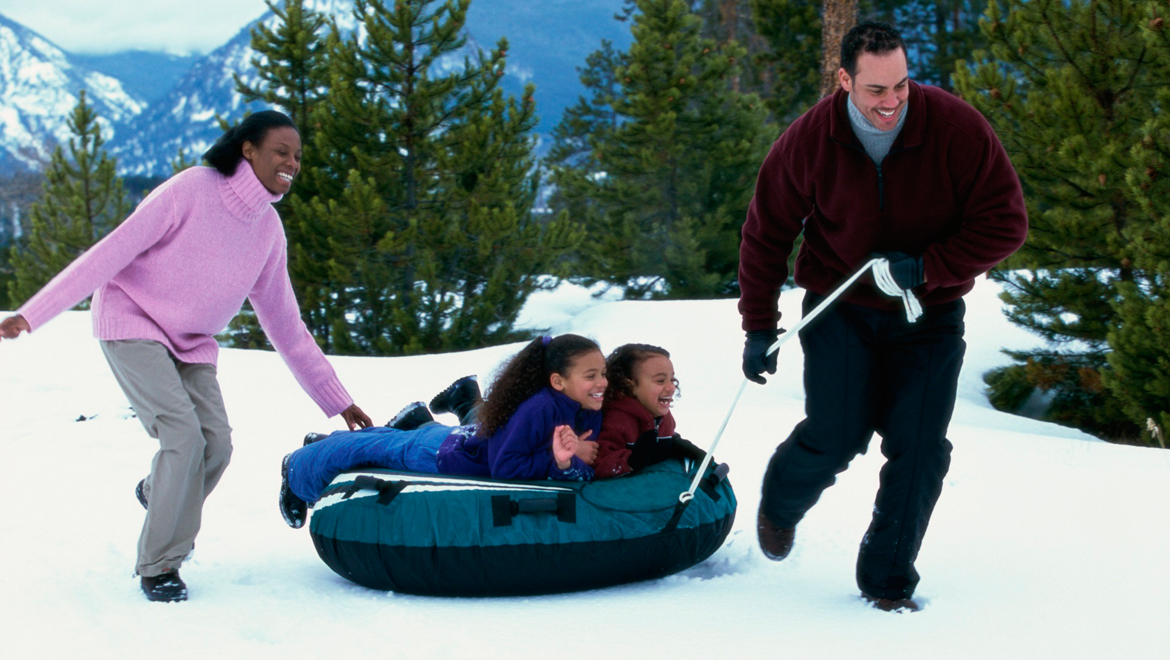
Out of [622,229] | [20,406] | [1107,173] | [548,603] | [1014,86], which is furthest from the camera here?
[622,229]

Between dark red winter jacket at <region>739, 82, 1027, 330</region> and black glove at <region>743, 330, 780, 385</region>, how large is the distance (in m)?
0.18

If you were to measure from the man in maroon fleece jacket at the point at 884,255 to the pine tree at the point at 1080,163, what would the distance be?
186 inches

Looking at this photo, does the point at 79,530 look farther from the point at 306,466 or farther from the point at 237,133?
the point at 237,133

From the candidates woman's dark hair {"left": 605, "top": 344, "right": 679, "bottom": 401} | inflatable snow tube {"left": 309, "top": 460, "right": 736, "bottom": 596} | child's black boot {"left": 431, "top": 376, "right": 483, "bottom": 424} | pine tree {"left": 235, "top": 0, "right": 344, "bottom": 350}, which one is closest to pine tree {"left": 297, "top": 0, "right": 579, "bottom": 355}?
pine tree {"left": 235, "top": 0, "right": 344, "bottom": 350}

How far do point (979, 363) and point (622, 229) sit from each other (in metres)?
6.17

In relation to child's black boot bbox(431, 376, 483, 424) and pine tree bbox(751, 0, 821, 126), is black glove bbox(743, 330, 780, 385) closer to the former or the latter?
child's black boot bbox(431, 376, 483, 424)

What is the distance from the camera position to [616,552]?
2969mm

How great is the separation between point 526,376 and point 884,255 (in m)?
1.26

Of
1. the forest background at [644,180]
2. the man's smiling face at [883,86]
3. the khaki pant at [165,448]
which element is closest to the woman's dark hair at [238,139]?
the khaki pant at [165,448]

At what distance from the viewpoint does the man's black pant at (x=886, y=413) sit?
2.71 metres

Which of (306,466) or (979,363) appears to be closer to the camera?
(306,466)

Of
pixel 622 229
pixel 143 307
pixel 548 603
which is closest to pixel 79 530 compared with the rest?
pixel 143 307

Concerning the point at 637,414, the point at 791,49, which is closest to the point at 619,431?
the point at 637,414

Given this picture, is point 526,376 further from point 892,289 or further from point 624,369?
point 892,289
